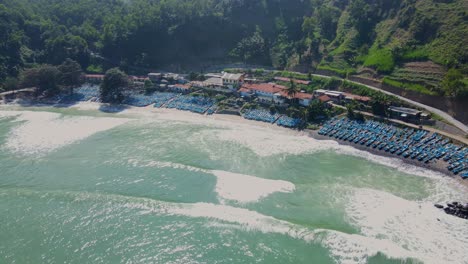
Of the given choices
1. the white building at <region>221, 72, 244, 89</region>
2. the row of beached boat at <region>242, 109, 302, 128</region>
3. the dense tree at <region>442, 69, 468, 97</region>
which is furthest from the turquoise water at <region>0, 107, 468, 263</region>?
the white building at <region>221, 72, 244, 89</region>

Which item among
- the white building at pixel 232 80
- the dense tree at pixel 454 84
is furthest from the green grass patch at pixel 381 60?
the white building at pixel 232 80

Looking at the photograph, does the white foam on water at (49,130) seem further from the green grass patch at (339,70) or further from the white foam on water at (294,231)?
the green grass patch at (339,70)

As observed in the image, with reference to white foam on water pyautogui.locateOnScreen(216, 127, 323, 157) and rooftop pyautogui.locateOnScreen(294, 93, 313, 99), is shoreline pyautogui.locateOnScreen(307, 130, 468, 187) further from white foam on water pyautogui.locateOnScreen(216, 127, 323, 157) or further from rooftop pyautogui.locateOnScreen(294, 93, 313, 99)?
rooftop pyautogui.locateOnScreen(294, 93, 313, 99)

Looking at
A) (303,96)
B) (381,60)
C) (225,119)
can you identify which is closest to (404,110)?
(381,60)

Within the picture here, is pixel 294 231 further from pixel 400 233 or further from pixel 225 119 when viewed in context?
pixel 225 119

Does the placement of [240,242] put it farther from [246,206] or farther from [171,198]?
[171,198]

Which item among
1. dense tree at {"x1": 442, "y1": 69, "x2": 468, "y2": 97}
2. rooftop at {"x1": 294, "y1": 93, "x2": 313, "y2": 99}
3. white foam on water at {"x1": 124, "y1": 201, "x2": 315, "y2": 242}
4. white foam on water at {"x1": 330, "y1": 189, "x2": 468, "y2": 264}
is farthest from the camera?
rooftop at {"x1": 294, "y1": 93, "x2": 313, "y2": 99}

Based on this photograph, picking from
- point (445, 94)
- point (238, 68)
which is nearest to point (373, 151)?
point (445, 94)
